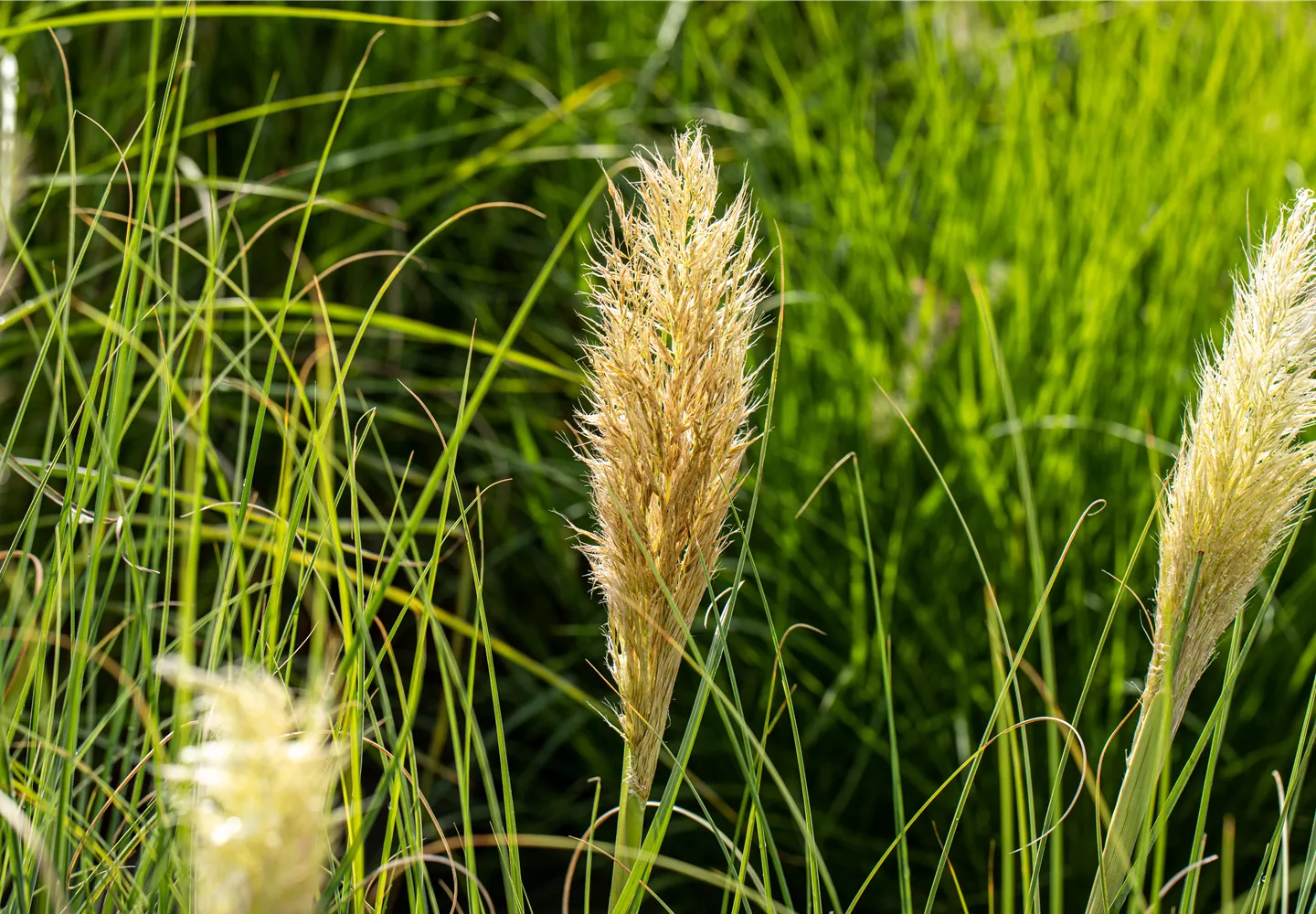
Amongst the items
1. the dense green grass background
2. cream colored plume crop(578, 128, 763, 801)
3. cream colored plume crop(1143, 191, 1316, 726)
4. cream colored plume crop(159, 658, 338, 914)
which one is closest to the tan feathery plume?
cream colored plume crop(1143, 191, 1316, 726)

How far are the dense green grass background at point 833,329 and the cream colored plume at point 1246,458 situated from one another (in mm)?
776

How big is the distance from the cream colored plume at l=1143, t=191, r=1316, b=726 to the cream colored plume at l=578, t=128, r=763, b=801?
0.32 m

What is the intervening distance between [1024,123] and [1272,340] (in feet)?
5.65

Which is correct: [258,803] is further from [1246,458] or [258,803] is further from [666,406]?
[1246,458]

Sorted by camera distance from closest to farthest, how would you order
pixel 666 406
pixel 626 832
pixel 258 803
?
pixel 258 803, pixel 666 406, pixel 626 832

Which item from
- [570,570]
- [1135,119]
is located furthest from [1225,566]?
[1135,119]

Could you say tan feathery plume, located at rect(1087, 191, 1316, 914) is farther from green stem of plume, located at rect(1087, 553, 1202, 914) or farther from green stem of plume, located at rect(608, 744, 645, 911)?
green stem of plume, located at rect(608, 744, 645, 911)

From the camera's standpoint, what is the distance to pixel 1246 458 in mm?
729

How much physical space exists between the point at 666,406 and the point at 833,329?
1.37 metres

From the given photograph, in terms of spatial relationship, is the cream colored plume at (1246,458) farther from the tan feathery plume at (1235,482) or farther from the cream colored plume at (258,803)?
the cream colored plume at (258,803)

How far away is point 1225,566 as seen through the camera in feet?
2.48

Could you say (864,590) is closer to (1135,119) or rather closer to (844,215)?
(844,215)

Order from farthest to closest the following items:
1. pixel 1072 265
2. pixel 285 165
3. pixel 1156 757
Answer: pixel 285 165
pixel 1072 265
pixel 1156 757

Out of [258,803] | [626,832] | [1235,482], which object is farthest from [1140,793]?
[258,803]
